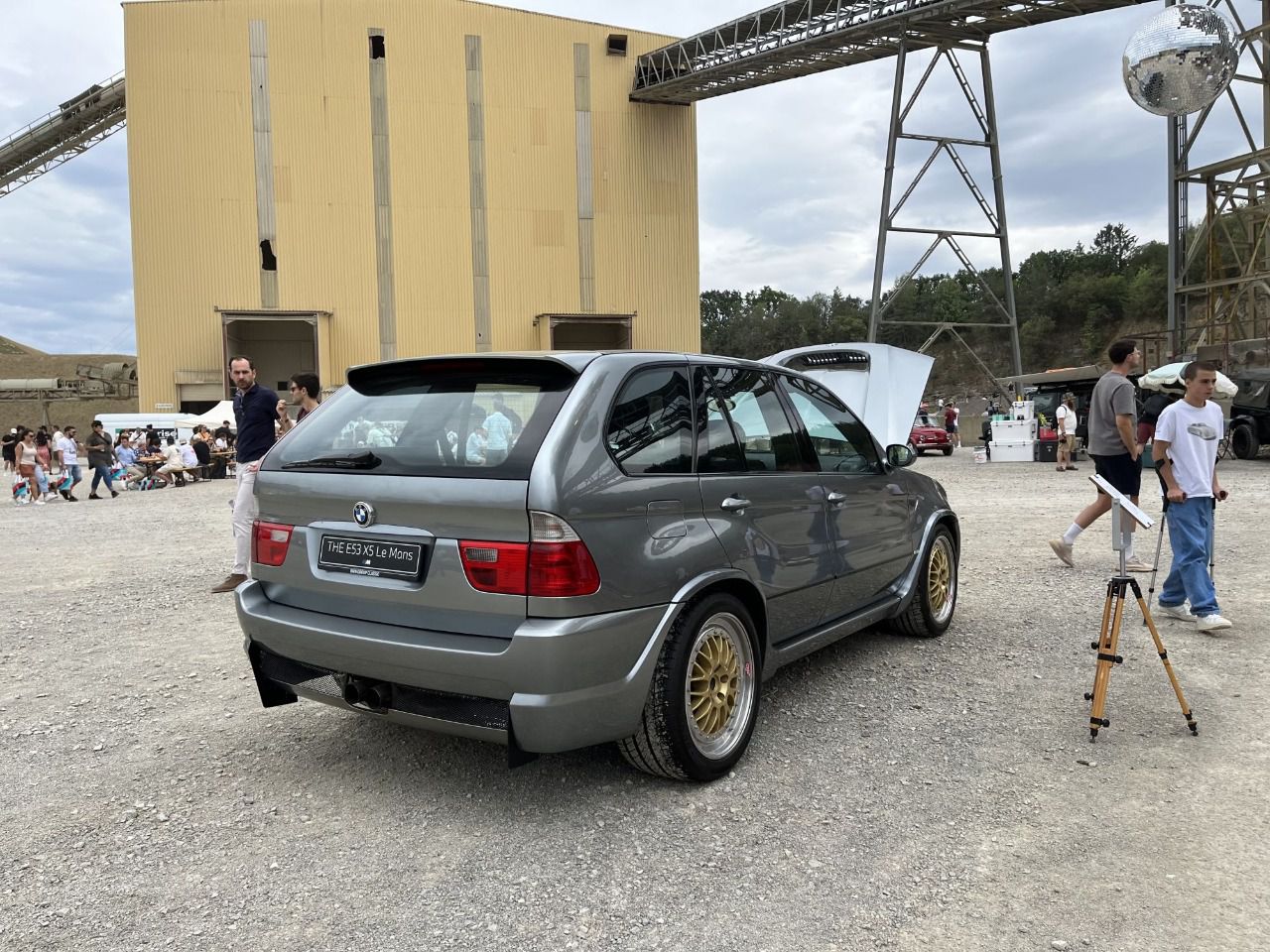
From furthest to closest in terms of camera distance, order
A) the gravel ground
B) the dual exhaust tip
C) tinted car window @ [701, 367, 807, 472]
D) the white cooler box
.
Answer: the white cooler box, tinted car window @ [701, 367, 807, 472], the dual exhaust tip, the gravel ground

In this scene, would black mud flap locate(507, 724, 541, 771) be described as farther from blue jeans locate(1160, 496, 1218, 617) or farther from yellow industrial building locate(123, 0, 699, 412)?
yellow industrial building locate(123, 0, 699, 412)

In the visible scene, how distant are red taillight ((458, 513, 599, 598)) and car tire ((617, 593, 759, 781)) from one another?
52 centimetres

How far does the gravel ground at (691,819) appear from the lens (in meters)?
2.49

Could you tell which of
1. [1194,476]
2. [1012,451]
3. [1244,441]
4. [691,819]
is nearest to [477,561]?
[691,819]

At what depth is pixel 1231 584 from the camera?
263 inches

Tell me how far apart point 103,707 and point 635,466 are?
3.20 metres

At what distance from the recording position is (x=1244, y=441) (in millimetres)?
18438

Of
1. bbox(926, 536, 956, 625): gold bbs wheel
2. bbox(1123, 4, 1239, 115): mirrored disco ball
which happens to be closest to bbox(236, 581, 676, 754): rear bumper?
bbox(926, 536, 956, 625): gold bbs wheel

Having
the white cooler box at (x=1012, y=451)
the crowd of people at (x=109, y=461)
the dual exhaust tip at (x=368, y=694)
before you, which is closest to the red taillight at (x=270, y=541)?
the dual exhaust tip at (x=368, y=694)

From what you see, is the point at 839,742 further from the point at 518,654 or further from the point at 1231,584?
the point at 1231,584

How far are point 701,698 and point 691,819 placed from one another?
44 centimetres

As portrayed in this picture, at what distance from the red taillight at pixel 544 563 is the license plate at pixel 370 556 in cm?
33

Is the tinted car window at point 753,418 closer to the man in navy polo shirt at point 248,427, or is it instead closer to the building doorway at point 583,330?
the man in navy polo shirt at point 248,427

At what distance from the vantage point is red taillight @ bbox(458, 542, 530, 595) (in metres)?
2.82
